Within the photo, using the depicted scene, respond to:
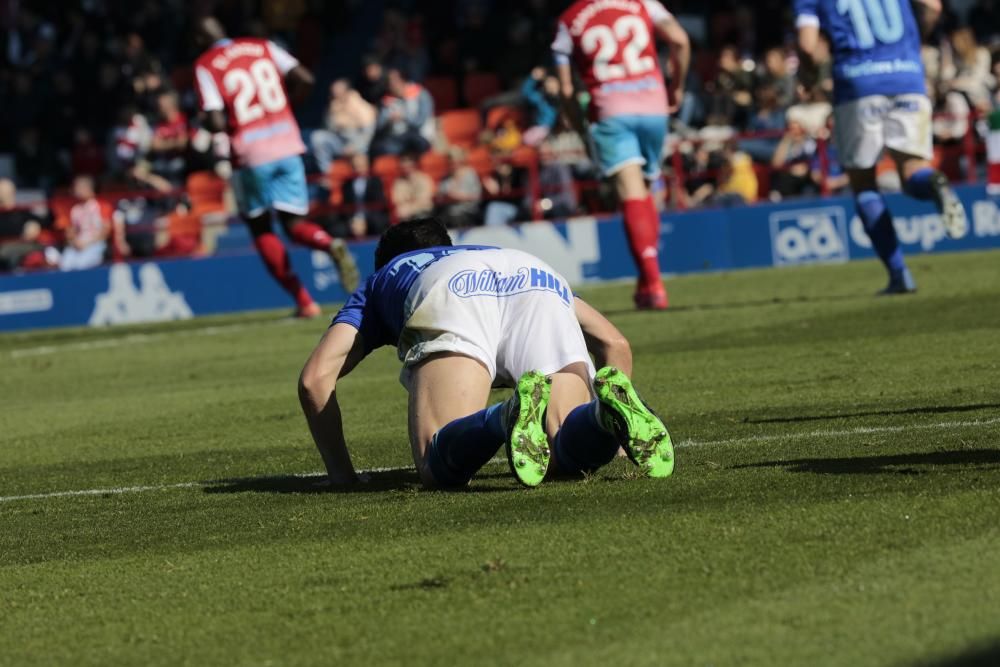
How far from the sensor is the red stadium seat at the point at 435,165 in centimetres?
2166

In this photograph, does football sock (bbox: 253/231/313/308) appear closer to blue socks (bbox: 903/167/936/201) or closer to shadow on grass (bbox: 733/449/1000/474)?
blue socks (bbox: 903/167/936/201)

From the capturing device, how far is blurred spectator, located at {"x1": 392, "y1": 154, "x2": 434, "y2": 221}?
67.5 ft

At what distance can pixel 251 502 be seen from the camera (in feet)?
21.2

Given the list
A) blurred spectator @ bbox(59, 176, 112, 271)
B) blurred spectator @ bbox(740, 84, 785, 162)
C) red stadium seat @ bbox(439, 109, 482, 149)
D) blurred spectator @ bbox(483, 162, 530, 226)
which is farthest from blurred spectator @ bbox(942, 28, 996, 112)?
blurred spectator @ bbox(59, 176, 112, 271)

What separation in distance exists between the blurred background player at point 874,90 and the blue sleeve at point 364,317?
6499 mm

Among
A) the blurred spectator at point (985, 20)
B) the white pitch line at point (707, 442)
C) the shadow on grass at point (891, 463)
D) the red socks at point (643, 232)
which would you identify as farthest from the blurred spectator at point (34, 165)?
the shadow on grass at point (891, 463)

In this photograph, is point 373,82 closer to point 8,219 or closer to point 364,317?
point 8,219

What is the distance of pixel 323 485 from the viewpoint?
22.1ft

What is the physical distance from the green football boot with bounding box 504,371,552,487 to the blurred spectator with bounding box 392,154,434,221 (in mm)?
14666

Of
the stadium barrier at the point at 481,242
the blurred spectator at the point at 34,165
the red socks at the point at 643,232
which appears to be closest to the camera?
the red socks at the point at 643,232

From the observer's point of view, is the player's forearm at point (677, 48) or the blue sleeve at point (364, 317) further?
the player's forearm at point (677, 48)

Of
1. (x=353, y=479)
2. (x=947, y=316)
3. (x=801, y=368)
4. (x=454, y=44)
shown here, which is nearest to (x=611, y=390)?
(x=353, y=479)

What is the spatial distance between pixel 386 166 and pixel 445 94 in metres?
3.92

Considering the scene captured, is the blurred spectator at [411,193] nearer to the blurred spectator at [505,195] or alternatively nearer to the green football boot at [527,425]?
the blurred spectator at [505,195]
